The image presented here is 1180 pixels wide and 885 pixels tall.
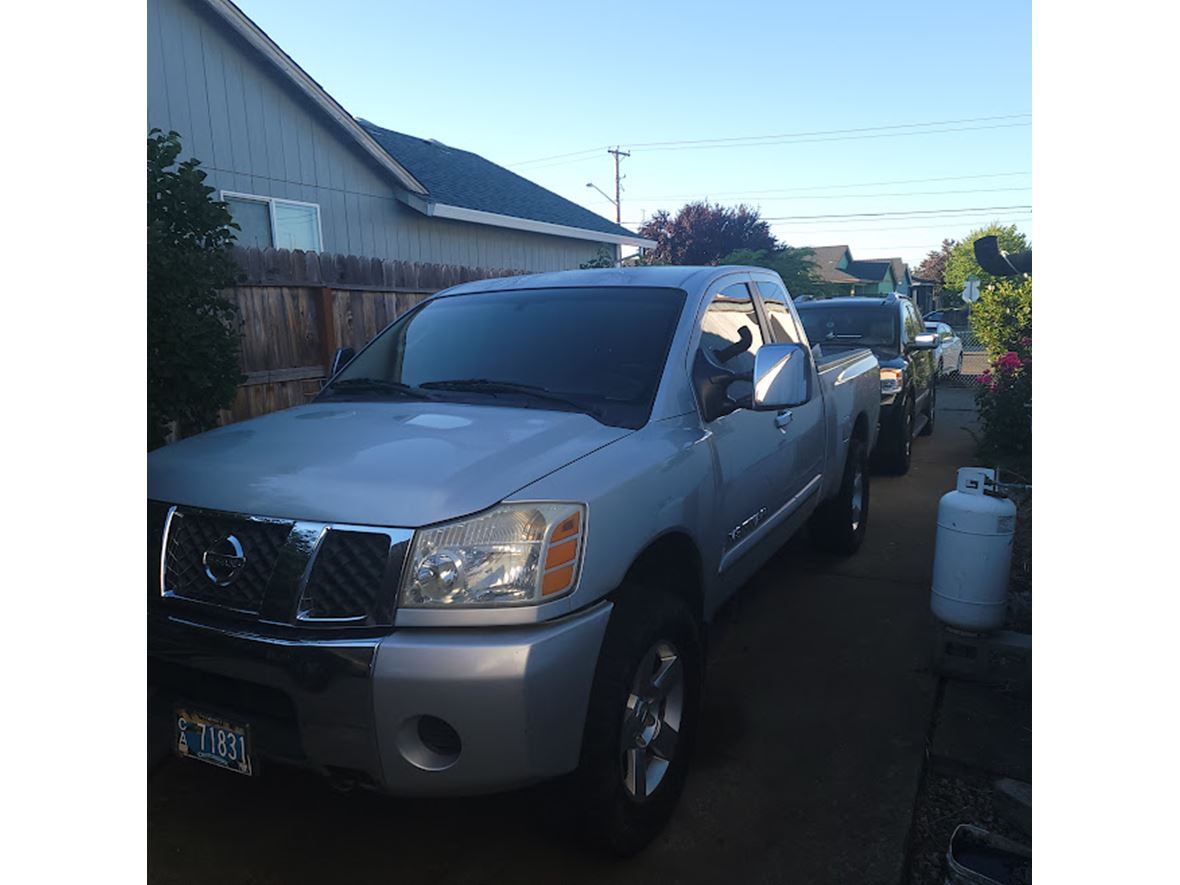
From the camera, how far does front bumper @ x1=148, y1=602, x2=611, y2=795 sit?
2041 millimetres

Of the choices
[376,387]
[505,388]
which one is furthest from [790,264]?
[505,388]

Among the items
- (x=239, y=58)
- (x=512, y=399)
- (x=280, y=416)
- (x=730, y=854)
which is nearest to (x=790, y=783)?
(x=730, y=854)

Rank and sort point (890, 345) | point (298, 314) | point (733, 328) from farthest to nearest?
1. point (890, 345)
2. point (298, 314)
3. point (733, 328)

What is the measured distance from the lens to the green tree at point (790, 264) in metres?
31.4

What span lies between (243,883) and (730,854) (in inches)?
59.9

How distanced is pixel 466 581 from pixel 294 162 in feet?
32.0

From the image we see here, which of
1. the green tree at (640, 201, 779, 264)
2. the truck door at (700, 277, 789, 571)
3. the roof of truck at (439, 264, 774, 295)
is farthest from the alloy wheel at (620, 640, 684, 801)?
the green tree at (640, 201, 779, 264)

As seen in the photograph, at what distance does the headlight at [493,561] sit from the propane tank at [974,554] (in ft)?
7.11

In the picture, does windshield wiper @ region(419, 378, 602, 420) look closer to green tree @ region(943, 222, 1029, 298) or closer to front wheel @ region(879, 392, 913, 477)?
front wheel @ region(879, 392, 913, 477)

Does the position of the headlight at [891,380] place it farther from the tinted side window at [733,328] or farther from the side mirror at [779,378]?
the side mirror at [779,378]

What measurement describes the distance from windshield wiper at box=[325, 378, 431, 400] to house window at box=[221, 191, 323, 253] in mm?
6549

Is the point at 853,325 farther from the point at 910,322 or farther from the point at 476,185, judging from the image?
the point at 476,185

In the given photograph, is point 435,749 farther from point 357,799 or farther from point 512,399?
point 512,399

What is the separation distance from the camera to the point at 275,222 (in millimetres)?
10070
